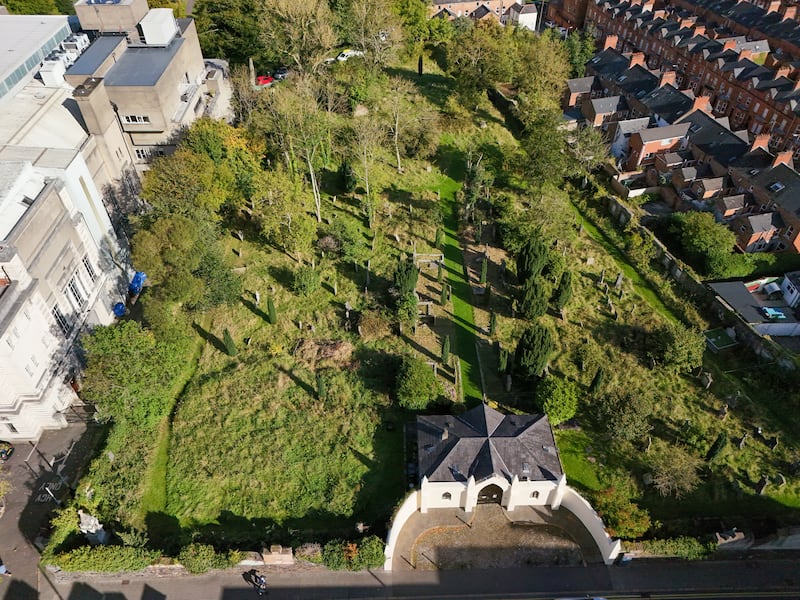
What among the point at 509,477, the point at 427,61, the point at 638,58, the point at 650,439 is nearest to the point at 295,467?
the point at 509,477

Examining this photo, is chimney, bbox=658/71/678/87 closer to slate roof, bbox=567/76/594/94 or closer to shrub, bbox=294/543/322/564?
slate roof, bbox=567/76/594/94

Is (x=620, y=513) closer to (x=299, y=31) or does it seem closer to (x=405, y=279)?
(x=405, y=279)

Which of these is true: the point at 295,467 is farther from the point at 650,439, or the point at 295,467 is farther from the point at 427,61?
the point at 427,61

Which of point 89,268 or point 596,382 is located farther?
point 89,268

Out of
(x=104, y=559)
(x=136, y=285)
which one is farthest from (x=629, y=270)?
(x=104, y=559)

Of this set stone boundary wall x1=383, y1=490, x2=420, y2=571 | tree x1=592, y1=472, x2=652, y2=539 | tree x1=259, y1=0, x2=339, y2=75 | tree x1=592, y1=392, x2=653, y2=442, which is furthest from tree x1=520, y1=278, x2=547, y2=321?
tree x1=259, y1=0, x2=339, y2=75

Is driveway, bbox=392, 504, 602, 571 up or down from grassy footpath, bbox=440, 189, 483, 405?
down
